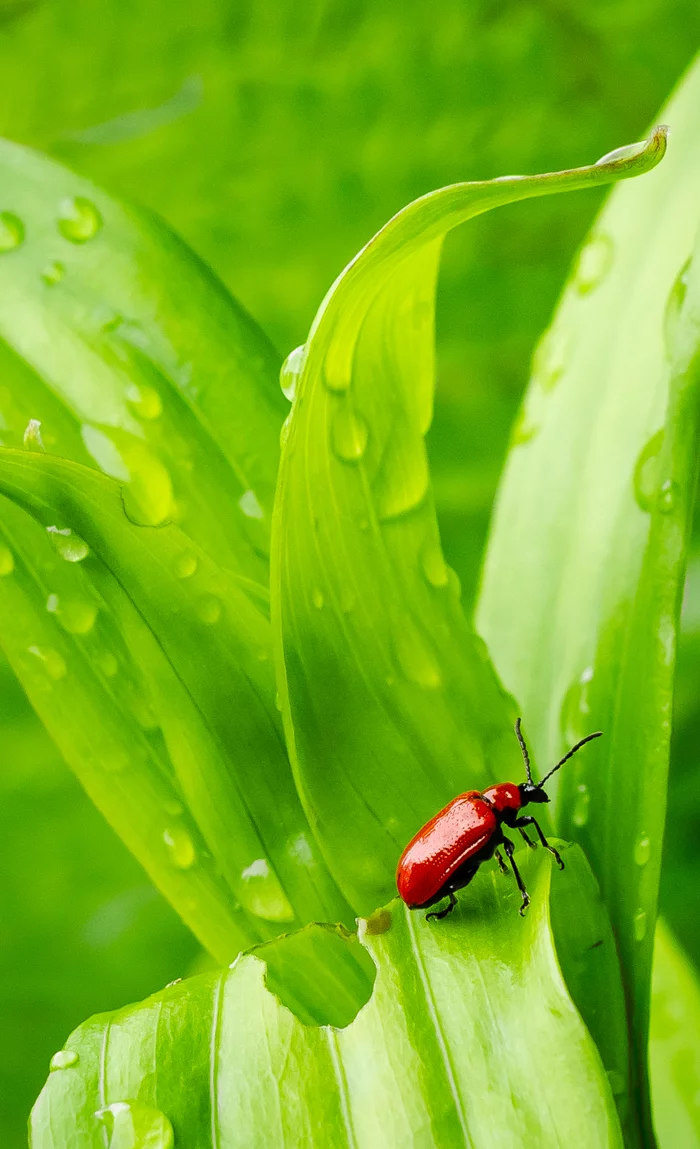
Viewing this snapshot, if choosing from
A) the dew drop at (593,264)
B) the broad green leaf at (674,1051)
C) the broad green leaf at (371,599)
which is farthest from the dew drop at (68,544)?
the broad green leaf at (674,1051)

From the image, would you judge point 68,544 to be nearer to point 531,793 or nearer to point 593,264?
point 531,793

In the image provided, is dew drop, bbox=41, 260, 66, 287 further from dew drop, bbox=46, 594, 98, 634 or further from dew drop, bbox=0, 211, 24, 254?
dew drop, bbox=46, 594, 98, 634

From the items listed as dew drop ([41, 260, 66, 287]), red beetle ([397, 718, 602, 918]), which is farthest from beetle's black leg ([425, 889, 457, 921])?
dew drop ([41, 260, 66, 287])

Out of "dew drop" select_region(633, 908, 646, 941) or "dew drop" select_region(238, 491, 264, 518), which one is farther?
"dew drop" select_region(238, 491, 264, 518)

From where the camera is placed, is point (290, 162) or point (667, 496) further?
point (290, 162)

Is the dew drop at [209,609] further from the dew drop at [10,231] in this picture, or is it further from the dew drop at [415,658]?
the dew drop at [10,231]

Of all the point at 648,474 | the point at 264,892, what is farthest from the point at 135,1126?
the point at 648,474

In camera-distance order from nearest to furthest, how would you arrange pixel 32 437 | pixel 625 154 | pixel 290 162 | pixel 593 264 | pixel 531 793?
pixel 625 154
pixel 32 437
pixel 531 793
pixel 593 264
pixel 290 162
